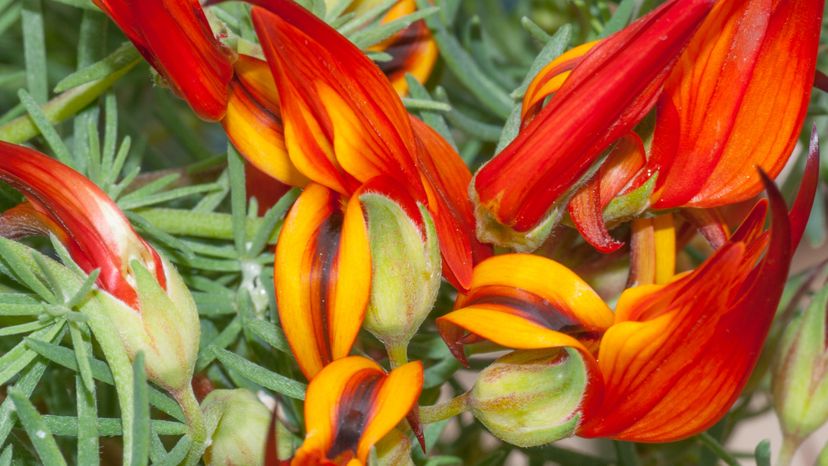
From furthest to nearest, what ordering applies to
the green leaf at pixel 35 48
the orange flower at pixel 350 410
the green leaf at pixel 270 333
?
the green leaf at pixel 35 48, the green leaf at pixel 270 333, the orange flower at pixel 350 410

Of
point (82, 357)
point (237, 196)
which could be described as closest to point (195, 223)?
point (237, 196)

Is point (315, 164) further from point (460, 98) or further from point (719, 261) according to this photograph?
point (460, 98)

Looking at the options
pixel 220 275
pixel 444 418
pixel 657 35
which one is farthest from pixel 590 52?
pixel 220 275

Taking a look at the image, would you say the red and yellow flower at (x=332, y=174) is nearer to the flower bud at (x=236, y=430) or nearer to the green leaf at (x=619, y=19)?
the flower bud at (x=236, y=430)

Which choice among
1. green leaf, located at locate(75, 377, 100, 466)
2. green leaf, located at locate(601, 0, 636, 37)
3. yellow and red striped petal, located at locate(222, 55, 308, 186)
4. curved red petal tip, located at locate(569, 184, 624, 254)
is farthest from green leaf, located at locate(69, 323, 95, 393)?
green leaf, located at locate(601, 0, 636, 37)

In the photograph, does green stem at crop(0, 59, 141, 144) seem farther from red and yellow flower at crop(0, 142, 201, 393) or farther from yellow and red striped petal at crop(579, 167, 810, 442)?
yellow and red striped petal at crop(579, 167, 810, 442)

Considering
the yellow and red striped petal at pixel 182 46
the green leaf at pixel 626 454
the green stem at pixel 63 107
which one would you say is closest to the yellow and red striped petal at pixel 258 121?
the yellow and red striped petal at pixel 182 46
